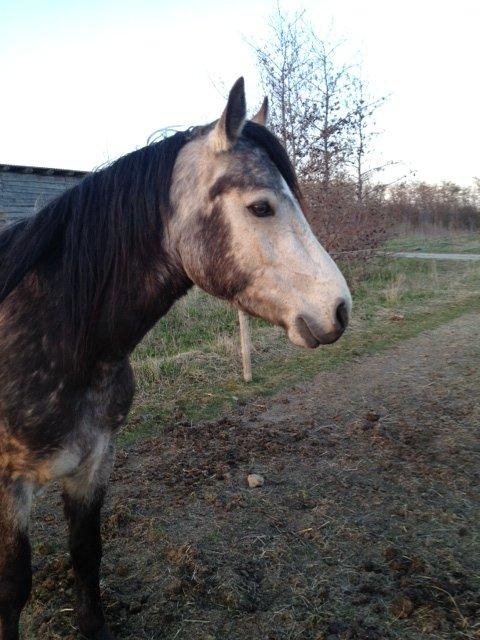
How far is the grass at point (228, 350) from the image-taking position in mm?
5109

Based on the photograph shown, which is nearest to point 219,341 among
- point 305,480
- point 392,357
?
point 392,357

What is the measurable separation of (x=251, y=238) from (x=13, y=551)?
161 cm

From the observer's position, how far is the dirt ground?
2258mm

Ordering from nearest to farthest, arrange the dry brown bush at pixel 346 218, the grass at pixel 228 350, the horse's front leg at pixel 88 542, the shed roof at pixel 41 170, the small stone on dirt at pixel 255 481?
the horse's front leg at pixel 88 542 → the small stone on dirt at pixel 255 481 → the grass at pixel 228 350 → the dry brown bush at pixel 346 218 → the shed roof at pixel 41 170

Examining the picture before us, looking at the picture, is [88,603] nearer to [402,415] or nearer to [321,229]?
[402,415]

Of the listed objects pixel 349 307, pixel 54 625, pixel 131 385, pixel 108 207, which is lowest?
pixel 54 625

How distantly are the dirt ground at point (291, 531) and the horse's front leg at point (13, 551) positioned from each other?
0.44m

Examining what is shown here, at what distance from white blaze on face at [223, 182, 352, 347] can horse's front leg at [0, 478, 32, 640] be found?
1271 mm

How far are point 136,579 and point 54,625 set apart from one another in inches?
17.8

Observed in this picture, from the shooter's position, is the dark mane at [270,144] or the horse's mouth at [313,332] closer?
the horse's mouth at [313,332]

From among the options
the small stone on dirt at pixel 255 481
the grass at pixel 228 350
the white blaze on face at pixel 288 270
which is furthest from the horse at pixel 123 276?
the grass at pixel 228 350

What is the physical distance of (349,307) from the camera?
159cm

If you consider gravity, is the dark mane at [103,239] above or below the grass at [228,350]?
above

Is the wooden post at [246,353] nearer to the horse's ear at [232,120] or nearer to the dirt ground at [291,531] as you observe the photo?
the dirt ground at [291,531]
